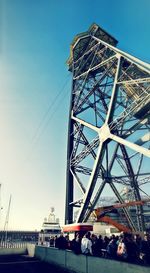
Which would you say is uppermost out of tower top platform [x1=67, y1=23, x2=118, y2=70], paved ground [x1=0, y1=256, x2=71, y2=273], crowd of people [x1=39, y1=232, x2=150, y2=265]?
tower top platform [x1=67, y1=23, x2=118, y2=70]

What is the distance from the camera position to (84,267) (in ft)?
32.3

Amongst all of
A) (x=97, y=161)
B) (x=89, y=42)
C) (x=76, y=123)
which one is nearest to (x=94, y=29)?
(x=89, y=42)

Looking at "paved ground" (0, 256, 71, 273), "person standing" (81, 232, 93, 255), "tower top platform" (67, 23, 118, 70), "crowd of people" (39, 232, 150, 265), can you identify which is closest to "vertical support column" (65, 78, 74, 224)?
"crowd of people" (39, 232, 150, 265)

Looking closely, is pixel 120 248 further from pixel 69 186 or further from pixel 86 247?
pixel 69 186

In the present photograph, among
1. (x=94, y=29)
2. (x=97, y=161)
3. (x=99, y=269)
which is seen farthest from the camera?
(x=94, y=29)

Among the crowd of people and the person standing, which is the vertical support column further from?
the person standing

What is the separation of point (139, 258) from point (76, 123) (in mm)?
15396

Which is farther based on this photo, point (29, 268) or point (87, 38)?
point (87, 38)

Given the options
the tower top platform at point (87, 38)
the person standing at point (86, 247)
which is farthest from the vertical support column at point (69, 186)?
the person standing at point (86, 247)

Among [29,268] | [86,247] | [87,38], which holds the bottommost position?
[29,268]

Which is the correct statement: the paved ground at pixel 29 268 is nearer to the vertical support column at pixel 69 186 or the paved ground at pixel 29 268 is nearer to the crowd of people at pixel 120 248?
the crowd of people at pixel 120 248

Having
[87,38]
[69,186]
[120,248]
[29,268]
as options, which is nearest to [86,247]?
[120,248]

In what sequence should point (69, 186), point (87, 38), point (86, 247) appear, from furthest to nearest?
point (87, 38)
point (69, 186)
point (86, 247)

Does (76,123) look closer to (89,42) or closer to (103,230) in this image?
(89,42)
